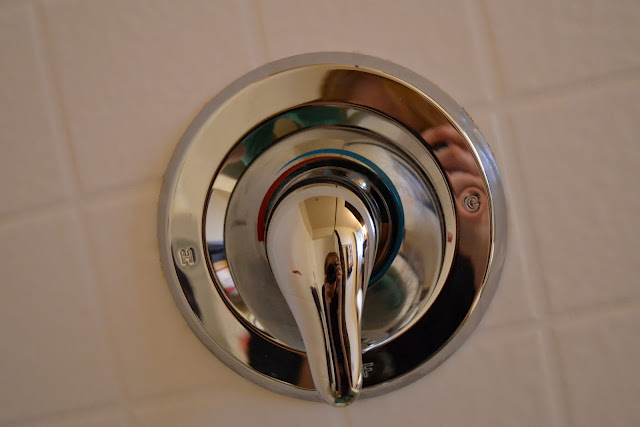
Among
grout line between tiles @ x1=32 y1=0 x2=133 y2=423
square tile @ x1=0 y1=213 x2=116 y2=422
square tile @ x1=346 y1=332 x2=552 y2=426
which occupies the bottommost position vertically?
square tile @ x1=346 y1=332 x2=552 y2=426

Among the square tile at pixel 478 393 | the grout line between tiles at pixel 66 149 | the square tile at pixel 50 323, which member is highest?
the grout line between tiles at pixel 66 149

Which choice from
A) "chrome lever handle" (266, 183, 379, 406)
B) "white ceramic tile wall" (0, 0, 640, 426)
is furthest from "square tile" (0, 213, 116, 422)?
"chrome lever handle" (266, 183, 379, 406)

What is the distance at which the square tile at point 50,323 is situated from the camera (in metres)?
0.26

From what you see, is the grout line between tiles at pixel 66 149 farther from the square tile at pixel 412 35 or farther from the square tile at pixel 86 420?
the square tile at pixel 412 35

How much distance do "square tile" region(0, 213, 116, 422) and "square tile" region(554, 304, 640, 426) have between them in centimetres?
21

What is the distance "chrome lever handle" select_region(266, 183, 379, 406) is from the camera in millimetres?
189

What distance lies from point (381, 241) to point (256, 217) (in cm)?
6

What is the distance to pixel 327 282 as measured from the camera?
19 cm

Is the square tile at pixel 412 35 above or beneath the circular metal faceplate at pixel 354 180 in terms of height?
above

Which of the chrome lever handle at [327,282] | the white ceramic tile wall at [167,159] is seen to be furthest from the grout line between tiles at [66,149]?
the chrome lever handle at [327,282]

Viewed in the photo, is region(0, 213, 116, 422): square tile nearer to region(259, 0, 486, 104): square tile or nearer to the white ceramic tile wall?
the white ceramic tile wall

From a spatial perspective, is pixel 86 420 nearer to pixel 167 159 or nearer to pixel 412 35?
pixel 167 159

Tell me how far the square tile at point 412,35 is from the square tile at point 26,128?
0.13m

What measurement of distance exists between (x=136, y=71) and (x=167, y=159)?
44 millimetres
